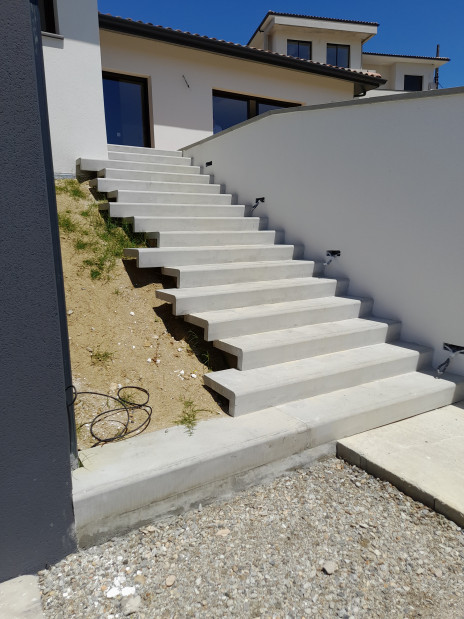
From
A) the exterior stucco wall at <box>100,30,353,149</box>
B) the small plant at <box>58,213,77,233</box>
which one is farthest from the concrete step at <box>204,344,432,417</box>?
the exterior stucco wall at <box>100,30,353,149</box>

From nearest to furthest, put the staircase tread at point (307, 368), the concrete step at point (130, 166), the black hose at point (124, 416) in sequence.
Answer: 1. the black hose at point (124, 416)
2. the staircase tread at point (307, 368)
3. the concrete step at point (130, 166)

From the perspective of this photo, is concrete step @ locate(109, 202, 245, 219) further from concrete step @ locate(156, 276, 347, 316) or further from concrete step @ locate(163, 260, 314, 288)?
concrete step @ locate(156, 276, 347, 316)

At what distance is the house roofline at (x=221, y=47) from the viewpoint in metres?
7.15

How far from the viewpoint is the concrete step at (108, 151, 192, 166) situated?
6.01 metres

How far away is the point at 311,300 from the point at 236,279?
0.83 m

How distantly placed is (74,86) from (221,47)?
4038 mm

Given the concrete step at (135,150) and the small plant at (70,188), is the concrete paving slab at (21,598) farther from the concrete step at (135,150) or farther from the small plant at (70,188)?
the concrete step at (135,150)

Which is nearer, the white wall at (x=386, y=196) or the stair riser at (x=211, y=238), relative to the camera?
the white wall at (x=386, y=196)

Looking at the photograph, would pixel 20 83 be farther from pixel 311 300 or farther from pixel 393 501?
pixel 311 300

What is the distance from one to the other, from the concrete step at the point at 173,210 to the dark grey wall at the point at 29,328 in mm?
2638

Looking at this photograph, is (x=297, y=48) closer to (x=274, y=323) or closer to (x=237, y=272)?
(x=237, y=272)

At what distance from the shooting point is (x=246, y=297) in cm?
375

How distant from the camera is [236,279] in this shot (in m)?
4.07

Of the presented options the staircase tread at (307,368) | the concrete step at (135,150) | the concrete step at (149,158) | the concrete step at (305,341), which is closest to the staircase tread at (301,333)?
the concrete step at (305,341)
